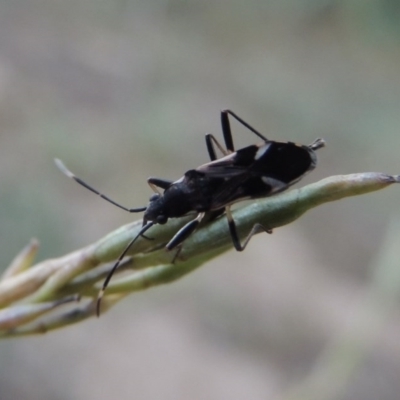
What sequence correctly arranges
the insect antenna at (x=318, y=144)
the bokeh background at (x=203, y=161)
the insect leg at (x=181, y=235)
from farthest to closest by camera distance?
the bokeh background at (x=203, y=161)
the insect antenna at (x=318, y=144)
the insect leg at (x=181, y=235)

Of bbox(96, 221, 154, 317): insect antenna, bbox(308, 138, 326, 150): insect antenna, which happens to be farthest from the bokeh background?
bbox(96, 221, 154, 317): insect antenna

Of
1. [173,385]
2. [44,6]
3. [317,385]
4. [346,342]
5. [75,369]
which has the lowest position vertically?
[173,385]

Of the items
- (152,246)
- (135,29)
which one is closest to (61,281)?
(152,246)

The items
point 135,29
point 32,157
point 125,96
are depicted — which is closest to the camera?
point 32,157

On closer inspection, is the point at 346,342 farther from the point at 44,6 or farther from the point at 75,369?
the point at 44,6

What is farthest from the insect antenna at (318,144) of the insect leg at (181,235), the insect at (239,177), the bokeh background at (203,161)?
the bokeh background at (203,161)

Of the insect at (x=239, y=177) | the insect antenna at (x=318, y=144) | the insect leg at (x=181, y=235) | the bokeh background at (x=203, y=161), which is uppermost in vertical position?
the insect leg at (x=181, y=235)

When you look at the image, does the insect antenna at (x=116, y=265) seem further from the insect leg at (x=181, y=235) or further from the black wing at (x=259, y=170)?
the black wing at (x=259, y=170)

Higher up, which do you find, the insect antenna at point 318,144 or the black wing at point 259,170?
the insect antenna at point 318,144
